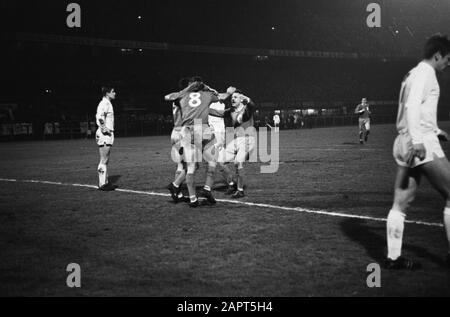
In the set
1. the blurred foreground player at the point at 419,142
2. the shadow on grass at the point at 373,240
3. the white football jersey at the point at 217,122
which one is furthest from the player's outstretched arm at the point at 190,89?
the blurred foreground player at the point at 419,142

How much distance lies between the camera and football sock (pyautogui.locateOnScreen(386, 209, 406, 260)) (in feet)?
16.2

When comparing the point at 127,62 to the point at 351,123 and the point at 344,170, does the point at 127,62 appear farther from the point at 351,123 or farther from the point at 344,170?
the point at 344,170

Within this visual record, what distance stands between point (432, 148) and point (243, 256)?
235 centimetres

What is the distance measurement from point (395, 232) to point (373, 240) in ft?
4.09

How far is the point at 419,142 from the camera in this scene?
4570 mm

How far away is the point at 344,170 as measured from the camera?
1371 centimetres

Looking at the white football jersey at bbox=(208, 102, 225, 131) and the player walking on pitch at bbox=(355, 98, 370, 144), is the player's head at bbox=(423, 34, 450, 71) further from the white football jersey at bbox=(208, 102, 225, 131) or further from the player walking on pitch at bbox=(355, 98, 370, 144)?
the player walking on pitch at bbox=(355, 98, 370, 144)

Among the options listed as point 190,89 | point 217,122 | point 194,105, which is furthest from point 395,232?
point 217,122

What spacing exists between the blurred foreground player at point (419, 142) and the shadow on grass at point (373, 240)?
336mm

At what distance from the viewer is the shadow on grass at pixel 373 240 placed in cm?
539

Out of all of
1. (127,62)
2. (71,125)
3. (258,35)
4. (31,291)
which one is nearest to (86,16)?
(127,62)

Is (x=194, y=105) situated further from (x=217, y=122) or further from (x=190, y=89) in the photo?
(x=217, y=122)

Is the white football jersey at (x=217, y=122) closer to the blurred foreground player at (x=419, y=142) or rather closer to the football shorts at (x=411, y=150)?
the blurred foreground player at (x=419, y=142)
